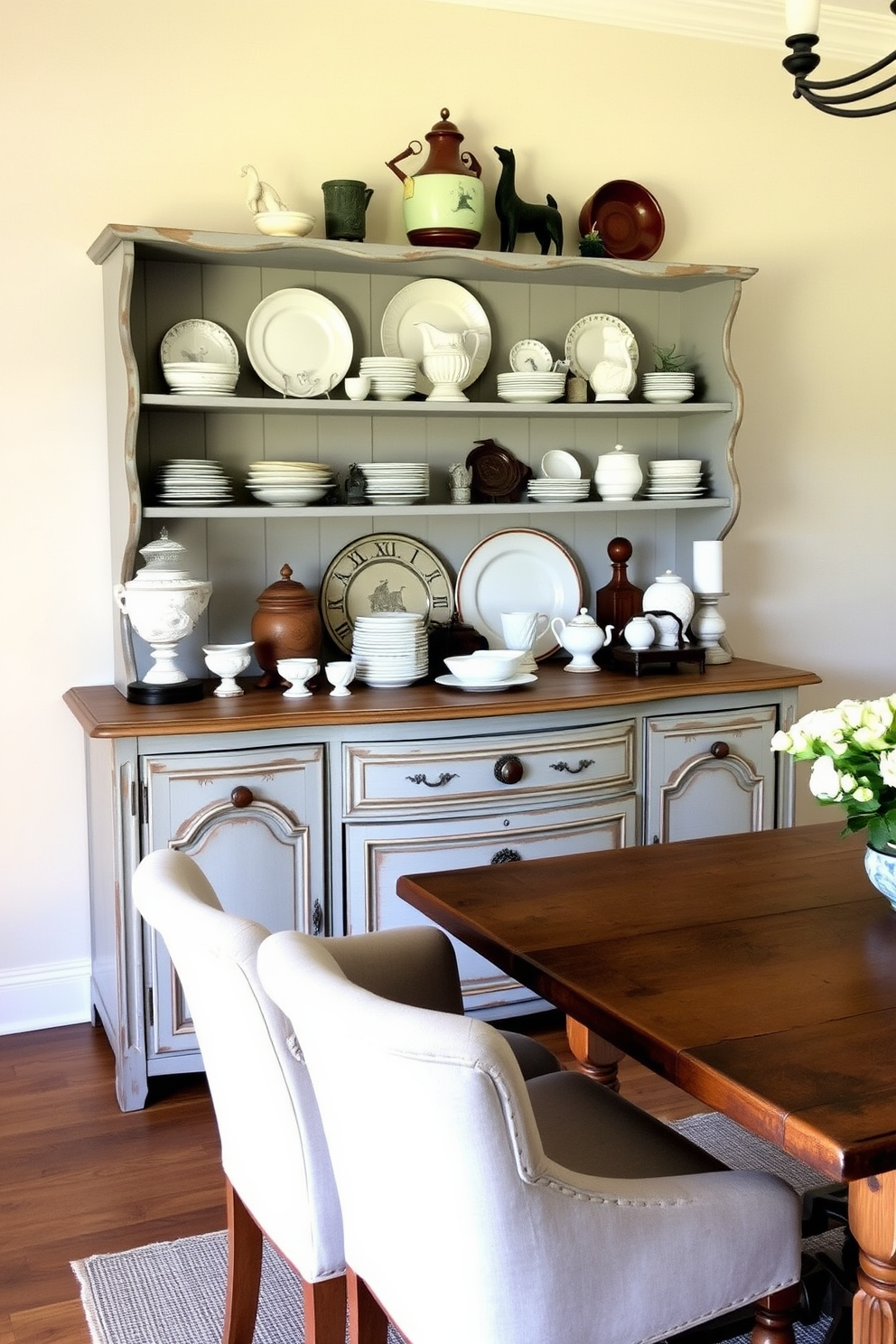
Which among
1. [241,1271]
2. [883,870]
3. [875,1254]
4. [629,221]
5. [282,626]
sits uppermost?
[629,221]

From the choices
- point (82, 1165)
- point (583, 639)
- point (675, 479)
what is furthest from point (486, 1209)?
point (675, 479)

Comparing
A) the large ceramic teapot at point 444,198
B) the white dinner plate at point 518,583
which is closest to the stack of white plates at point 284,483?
the white dinner plate at point 518,583

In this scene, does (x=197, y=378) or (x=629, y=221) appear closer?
(x=197, y=378)

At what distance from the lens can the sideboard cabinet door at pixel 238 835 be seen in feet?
9.16

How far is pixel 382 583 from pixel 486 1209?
7.69 feet

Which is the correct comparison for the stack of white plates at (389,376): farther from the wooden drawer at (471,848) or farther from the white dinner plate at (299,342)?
the wooden drawer at (471,848)

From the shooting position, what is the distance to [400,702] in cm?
299

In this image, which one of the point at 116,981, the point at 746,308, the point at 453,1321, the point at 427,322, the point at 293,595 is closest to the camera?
the point at 453,1321

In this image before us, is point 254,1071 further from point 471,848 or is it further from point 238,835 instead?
point 471,848

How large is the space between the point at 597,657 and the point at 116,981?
1594 mm

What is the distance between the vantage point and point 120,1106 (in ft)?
9.33

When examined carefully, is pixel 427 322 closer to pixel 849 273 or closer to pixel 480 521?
pixel 480 521

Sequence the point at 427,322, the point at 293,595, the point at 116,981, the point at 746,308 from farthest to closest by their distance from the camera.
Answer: the point at 746,308 → the point at 427,322 → the point at 293,595 → the point at 116,981

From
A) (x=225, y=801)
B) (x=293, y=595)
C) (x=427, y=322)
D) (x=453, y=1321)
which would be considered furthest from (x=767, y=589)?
(x=453, y=1321)
